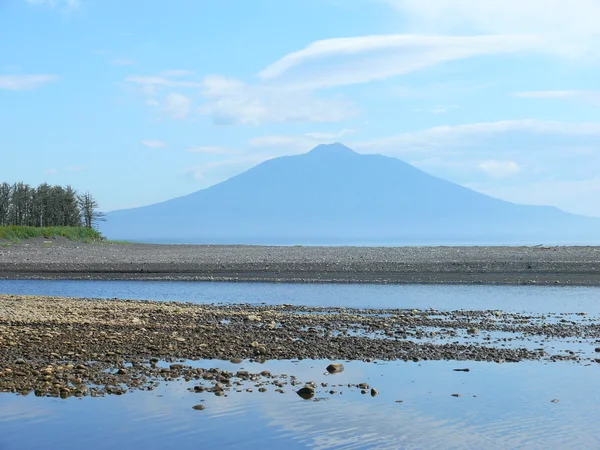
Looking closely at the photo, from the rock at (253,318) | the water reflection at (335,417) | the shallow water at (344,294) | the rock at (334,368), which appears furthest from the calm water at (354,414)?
the shallow water at (344,294)

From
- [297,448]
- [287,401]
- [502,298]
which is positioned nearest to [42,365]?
[287,401]

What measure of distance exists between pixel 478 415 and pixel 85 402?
593 cm

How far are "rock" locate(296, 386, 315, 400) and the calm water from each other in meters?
0.12

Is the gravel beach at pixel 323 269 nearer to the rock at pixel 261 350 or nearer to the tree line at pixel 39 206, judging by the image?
the rock at pixel 261 350

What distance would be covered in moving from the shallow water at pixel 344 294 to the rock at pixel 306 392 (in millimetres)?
13181

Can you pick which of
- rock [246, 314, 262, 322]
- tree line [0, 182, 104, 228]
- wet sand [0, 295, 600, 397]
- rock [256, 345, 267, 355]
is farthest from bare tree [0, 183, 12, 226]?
rock [256, 345, 267, 355]

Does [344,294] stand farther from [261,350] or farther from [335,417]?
[335,417]

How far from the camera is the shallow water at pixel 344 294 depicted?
26.2m

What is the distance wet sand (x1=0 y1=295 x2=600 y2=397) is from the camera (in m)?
13.2

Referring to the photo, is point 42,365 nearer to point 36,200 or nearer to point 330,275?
point 330,275

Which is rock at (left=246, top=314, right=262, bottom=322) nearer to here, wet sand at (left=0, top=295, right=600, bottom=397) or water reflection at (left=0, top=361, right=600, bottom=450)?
wet sand at (left=0, top=295, right=600, bottom=397)

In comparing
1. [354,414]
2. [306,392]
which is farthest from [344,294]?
[354,414]

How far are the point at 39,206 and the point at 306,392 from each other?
2956 inches

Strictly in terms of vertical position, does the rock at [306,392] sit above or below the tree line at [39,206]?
below
